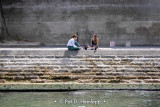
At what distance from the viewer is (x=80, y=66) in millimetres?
16531

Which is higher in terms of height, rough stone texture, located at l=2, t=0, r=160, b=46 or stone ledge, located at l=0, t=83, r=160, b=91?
rough stone texture, located at l=2, t=0, r=160, b=46

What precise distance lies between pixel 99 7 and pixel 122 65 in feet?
30.8

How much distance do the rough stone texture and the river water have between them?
11.8 m

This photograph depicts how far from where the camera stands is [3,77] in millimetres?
16219

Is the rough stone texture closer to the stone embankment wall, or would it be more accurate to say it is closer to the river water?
the stone embankment wall

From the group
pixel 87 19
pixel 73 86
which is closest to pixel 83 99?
pixel 73 86

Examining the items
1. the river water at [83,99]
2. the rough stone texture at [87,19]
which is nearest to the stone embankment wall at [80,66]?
the river water at [83,99]

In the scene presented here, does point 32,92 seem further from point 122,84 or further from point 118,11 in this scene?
point 118,11

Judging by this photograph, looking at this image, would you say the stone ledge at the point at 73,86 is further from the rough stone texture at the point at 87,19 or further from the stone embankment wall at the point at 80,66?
the rough stone texture at the point at 87,19

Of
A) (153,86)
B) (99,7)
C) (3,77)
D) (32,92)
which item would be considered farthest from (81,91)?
(99,7)

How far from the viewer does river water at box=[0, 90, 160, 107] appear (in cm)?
1192

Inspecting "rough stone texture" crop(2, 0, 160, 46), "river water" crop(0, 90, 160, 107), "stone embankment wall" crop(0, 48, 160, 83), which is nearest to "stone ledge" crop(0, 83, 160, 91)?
"river water" crop(0, 90, 160, 107)

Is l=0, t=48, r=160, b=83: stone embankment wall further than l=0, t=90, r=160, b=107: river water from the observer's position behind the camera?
Yes

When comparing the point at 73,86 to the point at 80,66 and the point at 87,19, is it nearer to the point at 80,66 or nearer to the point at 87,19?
the point at 80,66
